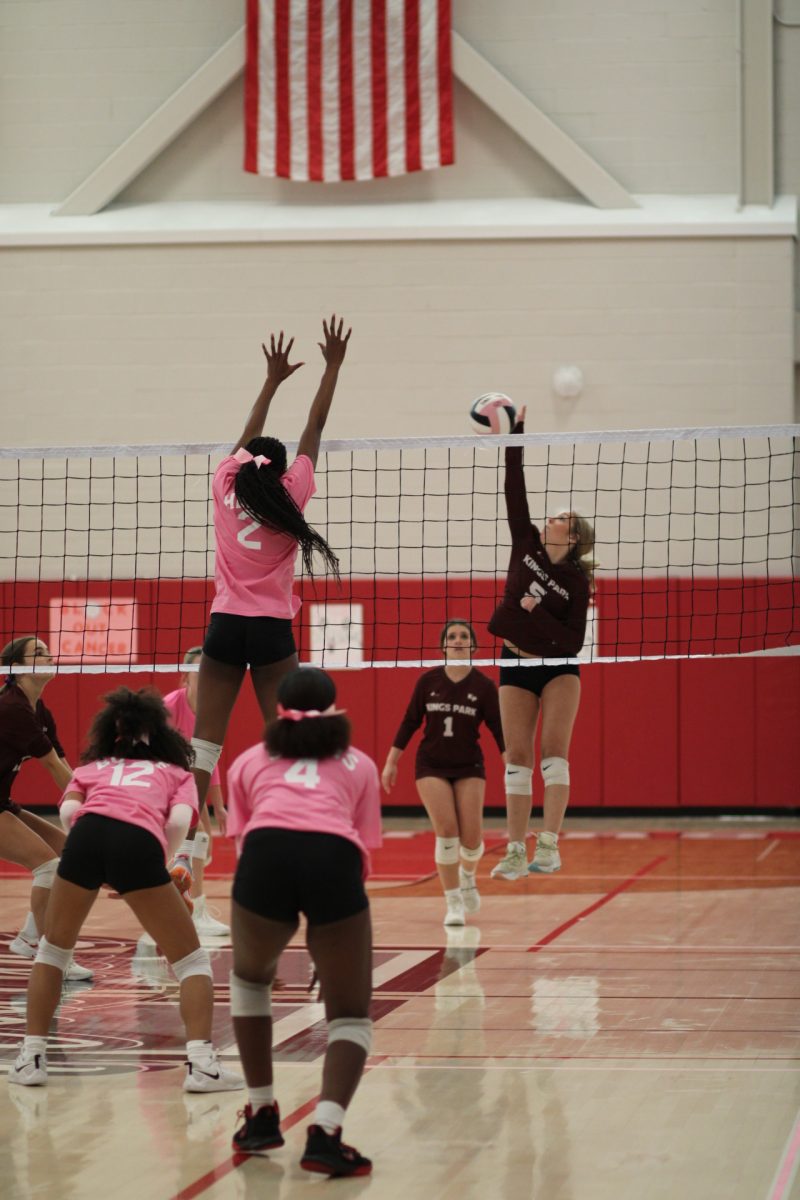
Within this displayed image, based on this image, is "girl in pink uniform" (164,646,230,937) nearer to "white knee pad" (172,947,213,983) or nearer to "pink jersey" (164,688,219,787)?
"pink jersey" (164,688,219,787)

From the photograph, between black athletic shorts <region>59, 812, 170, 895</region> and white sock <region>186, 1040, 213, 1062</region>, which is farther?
white sock <region>186, 1040, 213, 1062</region>

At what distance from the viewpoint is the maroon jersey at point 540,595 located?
25.1 ft

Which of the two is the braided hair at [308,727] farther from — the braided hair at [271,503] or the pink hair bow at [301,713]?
the braided hair at [271,503]

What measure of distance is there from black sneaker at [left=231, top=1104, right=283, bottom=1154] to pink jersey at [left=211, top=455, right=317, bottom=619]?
224cm

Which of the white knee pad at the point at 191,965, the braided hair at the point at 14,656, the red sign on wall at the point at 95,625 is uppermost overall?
the red sign on wall at the point at 95,625

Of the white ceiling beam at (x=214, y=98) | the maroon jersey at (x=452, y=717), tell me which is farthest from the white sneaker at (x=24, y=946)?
the white ceiling beam at (x=214, y=98)

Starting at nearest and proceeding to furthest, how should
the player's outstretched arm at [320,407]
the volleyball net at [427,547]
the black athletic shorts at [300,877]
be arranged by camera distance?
the black athletic shorts at [300,877] → the player's outstretched arm at [320,407] → the volleyball net at [427,547]

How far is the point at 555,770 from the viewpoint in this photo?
317 inches

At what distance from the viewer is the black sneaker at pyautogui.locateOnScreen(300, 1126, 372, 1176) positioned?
184 inches

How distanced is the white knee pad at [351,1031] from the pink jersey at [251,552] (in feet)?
7.17

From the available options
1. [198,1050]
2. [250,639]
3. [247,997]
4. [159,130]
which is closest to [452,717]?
[250,639]

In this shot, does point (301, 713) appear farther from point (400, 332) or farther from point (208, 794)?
point (400, 332)

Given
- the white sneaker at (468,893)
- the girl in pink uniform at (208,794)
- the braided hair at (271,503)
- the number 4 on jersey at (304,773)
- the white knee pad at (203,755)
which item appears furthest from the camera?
the white sneaker at (468,893)

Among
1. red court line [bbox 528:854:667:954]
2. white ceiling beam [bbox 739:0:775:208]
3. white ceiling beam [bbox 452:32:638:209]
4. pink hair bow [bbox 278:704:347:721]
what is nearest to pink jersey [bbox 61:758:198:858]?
pink hair bow [bbox 278:704:347:721]
